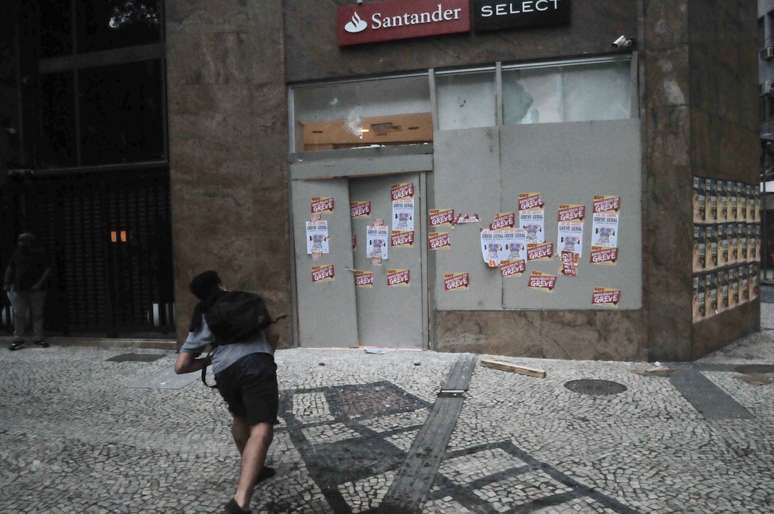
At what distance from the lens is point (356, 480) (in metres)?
4.10

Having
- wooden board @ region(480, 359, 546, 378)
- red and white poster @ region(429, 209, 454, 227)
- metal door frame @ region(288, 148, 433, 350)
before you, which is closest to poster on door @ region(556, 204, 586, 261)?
red and white poster @ region(429, 209, 454, 227)

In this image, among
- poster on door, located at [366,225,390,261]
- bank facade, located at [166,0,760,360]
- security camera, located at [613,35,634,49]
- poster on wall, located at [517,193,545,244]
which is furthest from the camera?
poster on door, located at [366,225,390,261]

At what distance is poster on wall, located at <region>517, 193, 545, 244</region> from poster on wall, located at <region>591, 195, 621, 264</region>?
65 centimetres

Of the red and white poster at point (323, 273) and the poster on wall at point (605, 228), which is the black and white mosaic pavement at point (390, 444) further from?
the red and white poster at point (323, 273)

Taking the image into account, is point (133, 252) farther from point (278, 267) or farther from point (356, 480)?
point (356, 480)

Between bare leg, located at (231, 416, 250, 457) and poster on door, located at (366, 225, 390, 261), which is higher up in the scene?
poster on door, located at (366, 225, 390, 261)

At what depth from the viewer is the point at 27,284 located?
9.27m

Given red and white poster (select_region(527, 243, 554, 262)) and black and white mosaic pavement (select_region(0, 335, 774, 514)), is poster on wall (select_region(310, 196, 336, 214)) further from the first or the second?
red and white poster (select_region(527, 243, 554, 262))

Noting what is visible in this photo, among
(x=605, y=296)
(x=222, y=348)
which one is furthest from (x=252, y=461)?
(x=605, y=296)

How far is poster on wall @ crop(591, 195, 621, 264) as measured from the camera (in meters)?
7.46

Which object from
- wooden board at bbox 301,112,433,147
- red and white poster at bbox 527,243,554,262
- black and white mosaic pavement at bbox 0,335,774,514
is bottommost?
black and white mosaic pavement at bbox 0,335,774,514

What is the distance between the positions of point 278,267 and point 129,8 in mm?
5185

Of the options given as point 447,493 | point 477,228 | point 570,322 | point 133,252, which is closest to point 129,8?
point 133,252

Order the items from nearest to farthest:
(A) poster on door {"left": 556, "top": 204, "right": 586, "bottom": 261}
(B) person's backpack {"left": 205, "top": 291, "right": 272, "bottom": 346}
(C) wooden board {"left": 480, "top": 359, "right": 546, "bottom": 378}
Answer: (B) person's backpack {"left": 205, "top": 291, "right": 272, "bottom": 346} → (C) wooden board {"left": 480, "top": 359, "right": 546, "bottom": 378} → (A) poster on door {"left": 556, "top": 204, "right": 586, "bottom": 261}
